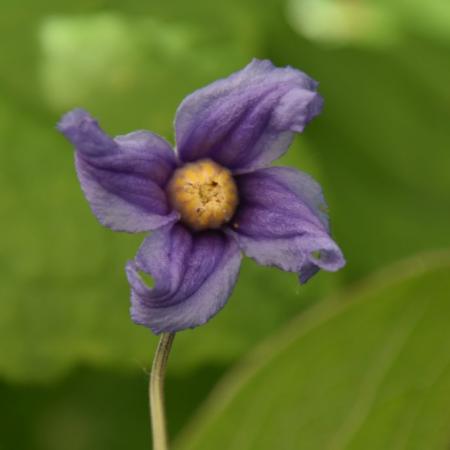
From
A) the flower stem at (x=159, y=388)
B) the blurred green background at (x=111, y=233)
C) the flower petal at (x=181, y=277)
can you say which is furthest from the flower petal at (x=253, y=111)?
the blurred green background at (x=111, y=233)

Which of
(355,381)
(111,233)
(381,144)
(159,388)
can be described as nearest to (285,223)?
(159,388)

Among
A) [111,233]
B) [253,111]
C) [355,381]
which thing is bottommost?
[111,233]

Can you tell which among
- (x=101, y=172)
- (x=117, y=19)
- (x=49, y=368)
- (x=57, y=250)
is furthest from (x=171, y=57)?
(x=101, y=172)

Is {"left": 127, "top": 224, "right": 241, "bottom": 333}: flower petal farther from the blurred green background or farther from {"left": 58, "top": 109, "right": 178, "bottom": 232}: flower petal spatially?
the blurred green background

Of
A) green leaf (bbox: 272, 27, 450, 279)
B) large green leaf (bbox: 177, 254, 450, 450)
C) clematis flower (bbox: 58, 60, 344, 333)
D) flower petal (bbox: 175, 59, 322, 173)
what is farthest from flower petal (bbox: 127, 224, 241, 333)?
green leaf (bbox: 272, 27, 450, 279)

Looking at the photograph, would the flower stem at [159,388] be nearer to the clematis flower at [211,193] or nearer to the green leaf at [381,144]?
the clematis flower at [211,193]

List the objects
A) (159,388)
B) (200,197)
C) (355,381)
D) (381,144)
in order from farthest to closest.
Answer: (381,144) < (355,381) < (200,197) < (159,388)

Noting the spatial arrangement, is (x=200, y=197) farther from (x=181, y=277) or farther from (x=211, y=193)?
(x=181, y=277)
